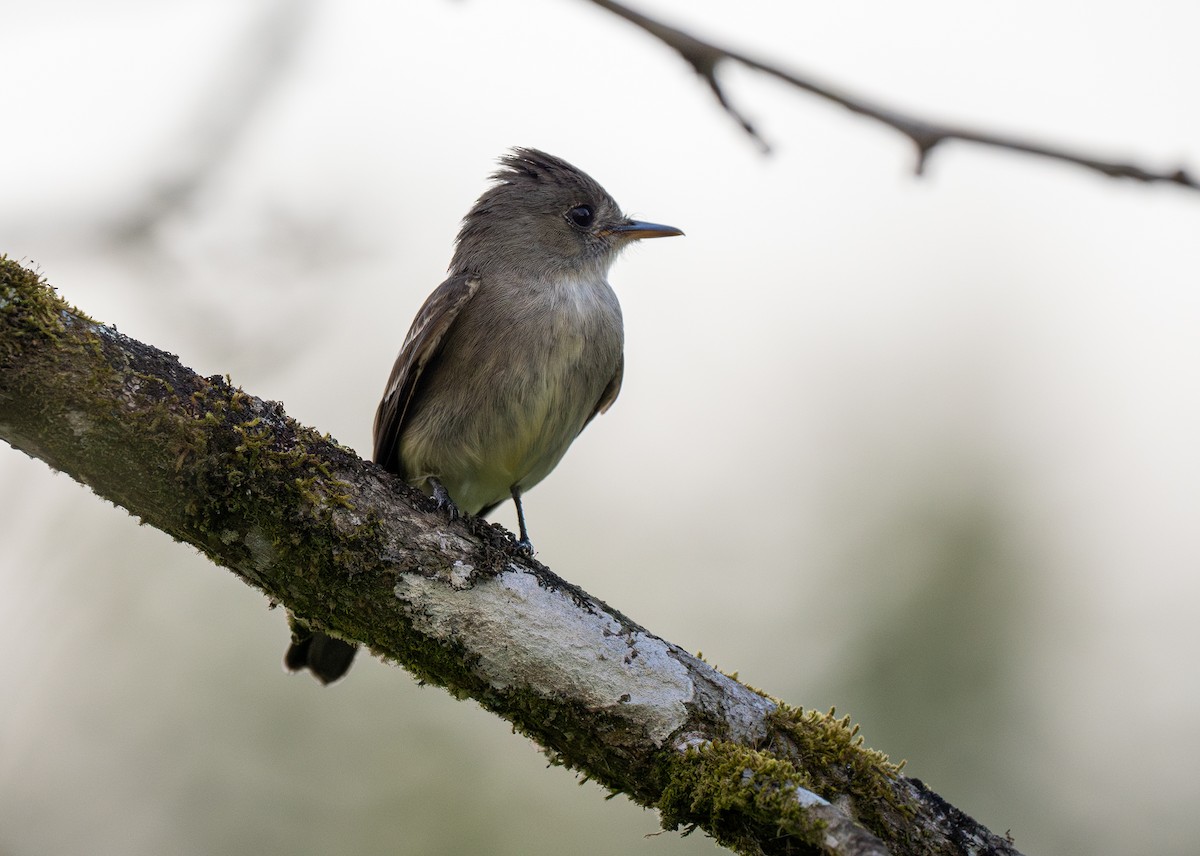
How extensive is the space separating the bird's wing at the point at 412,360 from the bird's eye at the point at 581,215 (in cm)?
85

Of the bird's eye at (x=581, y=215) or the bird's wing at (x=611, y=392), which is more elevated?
the bird's eye at (x=581, y=215)

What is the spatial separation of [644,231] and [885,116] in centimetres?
443

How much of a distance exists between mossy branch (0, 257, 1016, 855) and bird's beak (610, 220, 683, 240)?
2.68 m

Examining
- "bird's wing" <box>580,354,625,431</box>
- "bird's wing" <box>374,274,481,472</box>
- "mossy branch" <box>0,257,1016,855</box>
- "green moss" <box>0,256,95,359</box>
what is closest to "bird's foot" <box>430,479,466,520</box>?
"bird's wing" <box>374,274,481,472</box>

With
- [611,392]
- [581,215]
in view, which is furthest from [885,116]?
[581,215]

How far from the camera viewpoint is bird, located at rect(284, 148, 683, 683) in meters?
4.74

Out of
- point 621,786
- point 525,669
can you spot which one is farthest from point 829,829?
point 525,669

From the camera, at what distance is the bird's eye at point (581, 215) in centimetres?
568

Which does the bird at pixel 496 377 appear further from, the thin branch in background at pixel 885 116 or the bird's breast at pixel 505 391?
the thin branch in background at pixel 885 116

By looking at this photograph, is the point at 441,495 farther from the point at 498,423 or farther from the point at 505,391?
the point at 505,391

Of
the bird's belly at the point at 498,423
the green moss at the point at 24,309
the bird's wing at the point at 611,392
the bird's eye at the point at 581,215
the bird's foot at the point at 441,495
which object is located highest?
the bird's eye at the point at 581,215

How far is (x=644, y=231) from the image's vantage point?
5688 mm

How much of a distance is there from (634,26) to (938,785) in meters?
5.92

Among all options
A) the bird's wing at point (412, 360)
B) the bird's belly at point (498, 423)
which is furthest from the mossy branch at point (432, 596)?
the bird's wing at point (412, 360)
